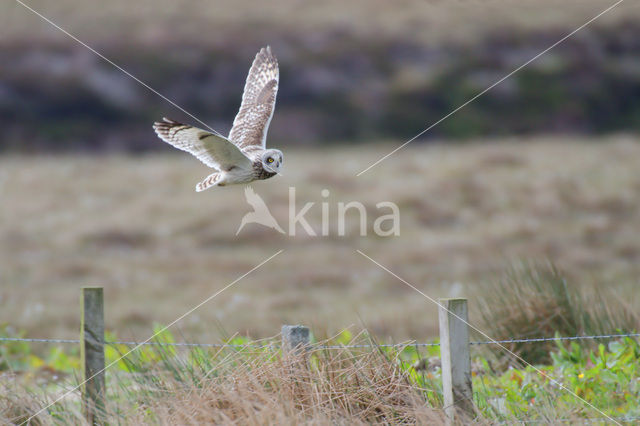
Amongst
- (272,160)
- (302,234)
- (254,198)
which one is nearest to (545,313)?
(254,198)

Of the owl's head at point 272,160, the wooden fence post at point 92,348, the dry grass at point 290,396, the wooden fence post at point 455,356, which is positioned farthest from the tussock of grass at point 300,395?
the owl's head at point 272,160

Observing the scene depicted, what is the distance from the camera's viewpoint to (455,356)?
16.9 feet

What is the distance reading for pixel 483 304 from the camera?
26.2 feet

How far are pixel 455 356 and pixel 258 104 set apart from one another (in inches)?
91.0

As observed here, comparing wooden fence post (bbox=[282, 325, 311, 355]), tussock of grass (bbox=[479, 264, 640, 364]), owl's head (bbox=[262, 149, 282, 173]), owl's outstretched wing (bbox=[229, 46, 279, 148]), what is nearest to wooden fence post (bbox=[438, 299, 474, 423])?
wooden fence post (bbox=[282, 325, 311, 355])

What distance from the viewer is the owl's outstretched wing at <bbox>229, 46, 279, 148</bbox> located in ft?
19.4

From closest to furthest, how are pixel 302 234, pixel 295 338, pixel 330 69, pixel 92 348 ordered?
pixel 295 338
pixel 92 348
pixel 302 234
pixel 330 69

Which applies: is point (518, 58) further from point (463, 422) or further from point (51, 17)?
point (463, 422)

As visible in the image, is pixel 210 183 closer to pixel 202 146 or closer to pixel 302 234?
pixel 202 146

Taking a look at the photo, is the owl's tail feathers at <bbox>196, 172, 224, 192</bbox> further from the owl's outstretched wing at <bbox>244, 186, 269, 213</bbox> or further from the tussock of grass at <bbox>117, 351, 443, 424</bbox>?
the tussock of grass at <bbox>117, 351, 443, 424</bbox>

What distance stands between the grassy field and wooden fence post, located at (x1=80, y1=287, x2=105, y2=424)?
9.08 m

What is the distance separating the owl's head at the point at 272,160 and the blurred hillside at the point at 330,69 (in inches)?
1256

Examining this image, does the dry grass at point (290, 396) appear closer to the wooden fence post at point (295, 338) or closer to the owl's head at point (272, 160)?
the wooden fence post at point (295, 338)

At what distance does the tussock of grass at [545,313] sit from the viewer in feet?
24.9
